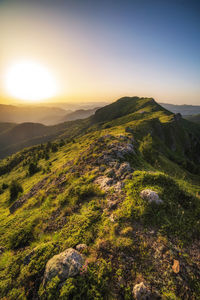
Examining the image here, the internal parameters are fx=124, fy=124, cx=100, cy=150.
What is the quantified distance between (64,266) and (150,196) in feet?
23.7

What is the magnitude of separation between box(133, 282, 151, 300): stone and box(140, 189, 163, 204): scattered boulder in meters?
4.91

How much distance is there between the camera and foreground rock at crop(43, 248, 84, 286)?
655cm

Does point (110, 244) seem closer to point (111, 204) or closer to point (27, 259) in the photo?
point (111, 204)

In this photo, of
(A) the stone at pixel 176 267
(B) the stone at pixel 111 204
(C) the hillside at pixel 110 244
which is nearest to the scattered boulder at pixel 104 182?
(C) the hillside at pixel 110 244

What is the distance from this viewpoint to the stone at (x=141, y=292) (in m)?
5.66

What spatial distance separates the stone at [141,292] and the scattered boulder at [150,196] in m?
4.91

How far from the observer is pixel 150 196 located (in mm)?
9859

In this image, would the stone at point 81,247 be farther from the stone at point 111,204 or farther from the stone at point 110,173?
the stone at point 110,173

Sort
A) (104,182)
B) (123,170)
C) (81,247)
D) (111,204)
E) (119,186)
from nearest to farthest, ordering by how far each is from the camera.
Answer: (81,247) < (111,204) < (119,186) < (104,182) < (123,170)

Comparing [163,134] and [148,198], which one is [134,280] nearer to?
[148,198]

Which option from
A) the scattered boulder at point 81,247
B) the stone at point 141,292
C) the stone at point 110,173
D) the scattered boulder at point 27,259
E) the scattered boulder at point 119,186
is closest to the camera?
the stone at point 141,292

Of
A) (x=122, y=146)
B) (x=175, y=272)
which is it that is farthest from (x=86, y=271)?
(x=122, y=146)

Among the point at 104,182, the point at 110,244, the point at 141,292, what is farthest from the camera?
the point at 104,182

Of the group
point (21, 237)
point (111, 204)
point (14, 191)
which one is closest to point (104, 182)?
point (111, 204)
